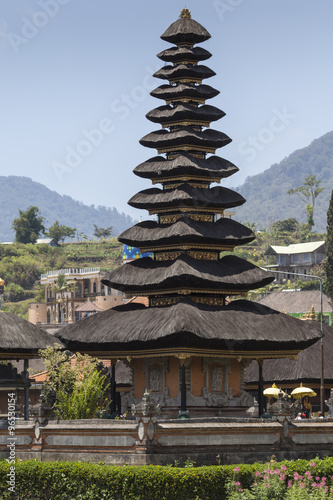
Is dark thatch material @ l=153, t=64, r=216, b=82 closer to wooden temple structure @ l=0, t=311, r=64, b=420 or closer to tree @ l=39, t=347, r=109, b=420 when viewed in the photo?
wooden temple structure @ l=0, t=311, r=64, b=420

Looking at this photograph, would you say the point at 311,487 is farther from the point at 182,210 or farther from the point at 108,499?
the point at 182,210

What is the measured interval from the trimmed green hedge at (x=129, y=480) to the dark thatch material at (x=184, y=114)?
1933cm

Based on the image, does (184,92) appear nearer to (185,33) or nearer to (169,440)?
(185,33)

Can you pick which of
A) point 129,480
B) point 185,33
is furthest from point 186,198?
point 129,480

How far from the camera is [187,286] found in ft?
144

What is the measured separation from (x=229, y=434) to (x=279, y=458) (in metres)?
2.49

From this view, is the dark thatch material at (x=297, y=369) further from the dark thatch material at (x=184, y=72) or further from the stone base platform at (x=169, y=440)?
the stone base platform at (x=169, y=440)

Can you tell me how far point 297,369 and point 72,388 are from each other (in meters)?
22.8

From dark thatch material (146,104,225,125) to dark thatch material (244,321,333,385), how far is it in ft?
66.1

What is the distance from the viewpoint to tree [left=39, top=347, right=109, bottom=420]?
42.3m

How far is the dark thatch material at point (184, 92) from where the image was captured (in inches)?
1907

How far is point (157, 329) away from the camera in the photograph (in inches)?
1620

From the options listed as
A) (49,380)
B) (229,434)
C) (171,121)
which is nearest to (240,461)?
(229,434)

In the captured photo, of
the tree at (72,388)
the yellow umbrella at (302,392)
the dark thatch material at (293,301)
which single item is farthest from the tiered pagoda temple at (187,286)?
the dark thatch material at (293,301)
